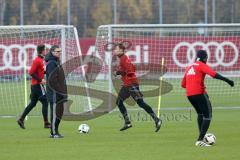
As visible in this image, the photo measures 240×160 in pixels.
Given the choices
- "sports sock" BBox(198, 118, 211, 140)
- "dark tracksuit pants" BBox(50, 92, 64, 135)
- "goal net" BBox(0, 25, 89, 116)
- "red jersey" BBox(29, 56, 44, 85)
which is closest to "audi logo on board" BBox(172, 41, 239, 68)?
"goal net" BBox(0, 25, 89, 116)

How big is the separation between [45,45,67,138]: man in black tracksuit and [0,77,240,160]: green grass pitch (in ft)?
1.34

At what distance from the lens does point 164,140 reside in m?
16.6

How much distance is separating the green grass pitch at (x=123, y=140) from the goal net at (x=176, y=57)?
16.2 feet

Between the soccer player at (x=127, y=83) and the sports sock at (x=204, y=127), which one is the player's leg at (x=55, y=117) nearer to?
the soccer player at (x=127, y=83)

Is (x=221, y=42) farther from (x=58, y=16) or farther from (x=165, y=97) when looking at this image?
(x=58, y=16)

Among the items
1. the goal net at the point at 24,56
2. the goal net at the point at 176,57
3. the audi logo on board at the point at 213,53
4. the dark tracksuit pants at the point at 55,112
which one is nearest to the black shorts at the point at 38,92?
the dark tracksuit pants at the point at 55,112

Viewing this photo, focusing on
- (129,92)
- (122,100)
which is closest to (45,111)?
(122,100)

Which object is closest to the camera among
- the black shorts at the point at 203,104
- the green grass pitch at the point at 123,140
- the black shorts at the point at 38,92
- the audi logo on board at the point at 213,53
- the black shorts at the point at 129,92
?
the green grass pitch at the point at 123,140

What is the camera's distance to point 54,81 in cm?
1733

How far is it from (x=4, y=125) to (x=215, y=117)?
19.8ft

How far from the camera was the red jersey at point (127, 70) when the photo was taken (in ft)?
61.7

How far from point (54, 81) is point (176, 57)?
54.5 ft

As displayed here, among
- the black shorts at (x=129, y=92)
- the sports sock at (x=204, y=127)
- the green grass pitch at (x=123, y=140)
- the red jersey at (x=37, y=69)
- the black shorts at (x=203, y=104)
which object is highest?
the red jersey at (x=37, y=69)

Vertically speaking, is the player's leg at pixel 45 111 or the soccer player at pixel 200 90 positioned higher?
the soccer player at pixel 200 90
